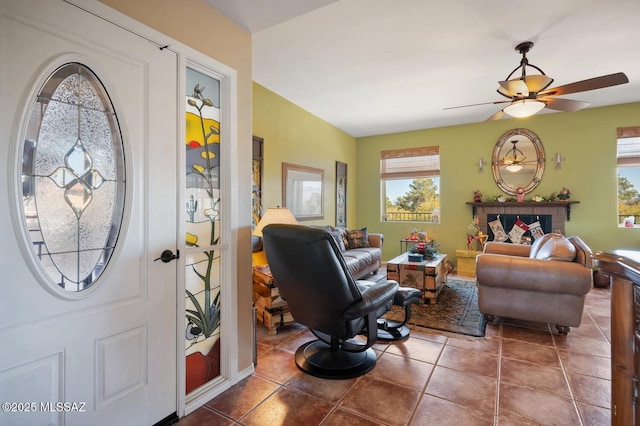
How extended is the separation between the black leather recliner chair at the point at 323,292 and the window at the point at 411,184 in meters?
4.36

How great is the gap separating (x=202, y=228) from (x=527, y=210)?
18.4 feet

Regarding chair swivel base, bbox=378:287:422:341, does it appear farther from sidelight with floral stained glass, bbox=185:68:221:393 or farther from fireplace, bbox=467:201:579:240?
fireplace, bbox=467:201:579:240

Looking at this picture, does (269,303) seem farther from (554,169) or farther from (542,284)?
(554,169)

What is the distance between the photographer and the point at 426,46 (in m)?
3.08

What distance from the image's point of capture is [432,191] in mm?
6258

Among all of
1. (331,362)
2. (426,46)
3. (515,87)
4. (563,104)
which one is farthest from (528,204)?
(331,362)

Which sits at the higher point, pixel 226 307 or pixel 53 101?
pixel 53 101

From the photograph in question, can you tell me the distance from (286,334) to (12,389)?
2040 millimetres

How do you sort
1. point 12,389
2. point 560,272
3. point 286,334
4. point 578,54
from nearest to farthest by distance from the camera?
point 12,389 → point 560,272 → point 286,334 → point 578,54

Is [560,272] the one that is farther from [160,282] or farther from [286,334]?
[160,282]

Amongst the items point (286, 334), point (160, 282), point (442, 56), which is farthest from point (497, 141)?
point (160, 282)

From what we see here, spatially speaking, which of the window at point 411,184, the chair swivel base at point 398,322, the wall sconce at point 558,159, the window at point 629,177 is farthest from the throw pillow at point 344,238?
the window at point 629,177

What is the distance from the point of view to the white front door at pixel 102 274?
3.88ft

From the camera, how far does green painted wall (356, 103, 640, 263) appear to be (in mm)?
4859
